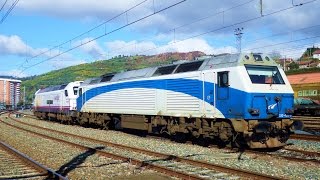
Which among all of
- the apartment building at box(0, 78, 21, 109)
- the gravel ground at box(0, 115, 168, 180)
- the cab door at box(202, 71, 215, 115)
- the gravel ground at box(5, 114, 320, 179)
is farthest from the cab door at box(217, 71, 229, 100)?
the apartment building at box(0, 78, 21, 109)

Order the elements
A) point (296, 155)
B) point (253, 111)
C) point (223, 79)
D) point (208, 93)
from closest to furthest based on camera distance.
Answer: point (296, 155), point (253, 111), point (223, 79), point (208, 93)

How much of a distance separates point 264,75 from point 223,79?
1.61 m

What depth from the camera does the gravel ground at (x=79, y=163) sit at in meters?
11.1

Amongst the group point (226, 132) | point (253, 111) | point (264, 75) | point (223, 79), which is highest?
point (264, 75)

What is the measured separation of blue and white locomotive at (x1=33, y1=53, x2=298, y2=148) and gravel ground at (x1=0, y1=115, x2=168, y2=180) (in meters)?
4.79

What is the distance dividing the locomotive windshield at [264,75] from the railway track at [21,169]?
8.31 meters

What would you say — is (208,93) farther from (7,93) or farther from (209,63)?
(7,93)

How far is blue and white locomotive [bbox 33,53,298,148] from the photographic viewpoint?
1498 centimetres

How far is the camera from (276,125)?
15133 mm

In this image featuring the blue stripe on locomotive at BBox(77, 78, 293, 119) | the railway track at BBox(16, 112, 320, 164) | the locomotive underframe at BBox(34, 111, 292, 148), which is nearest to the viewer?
the railway track at BBox(16, 112, 320, 164)

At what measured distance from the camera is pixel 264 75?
15.8 metres

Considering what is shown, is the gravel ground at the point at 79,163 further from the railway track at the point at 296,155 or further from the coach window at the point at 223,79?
the coach window at the point at 223,79

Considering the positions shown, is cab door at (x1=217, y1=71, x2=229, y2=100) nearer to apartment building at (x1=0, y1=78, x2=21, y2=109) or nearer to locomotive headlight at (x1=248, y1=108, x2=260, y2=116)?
locomotive headlight at (x1=248, y1=108, x2=260, y2=116)

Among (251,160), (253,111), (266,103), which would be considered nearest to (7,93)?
(266,103)
